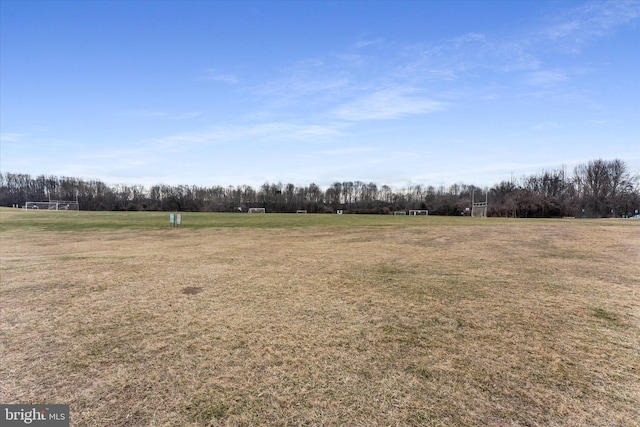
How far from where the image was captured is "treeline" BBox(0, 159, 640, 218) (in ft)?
187

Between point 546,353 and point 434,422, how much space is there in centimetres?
190

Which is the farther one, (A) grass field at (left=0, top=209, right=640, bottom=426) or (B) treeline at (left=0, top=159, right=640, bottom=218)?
(B) treeline at (left=0, top=159, right=640, bottom=218)

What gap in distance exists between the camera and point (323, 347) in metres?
3.51

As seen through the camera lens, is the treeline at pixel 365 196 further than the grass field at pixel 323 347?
Yes

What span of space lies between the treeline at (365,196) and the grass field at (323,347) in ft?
206

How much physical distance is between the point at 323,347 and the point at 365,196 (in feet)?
309

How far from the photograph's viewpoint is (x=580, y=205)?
185ft

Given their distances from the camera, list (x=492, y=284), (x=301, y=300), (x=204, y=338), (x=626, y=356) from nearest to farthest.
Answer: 1. (x=626, y=356)
2. (x=204, y=338)
3. (x=301, y=300)
4. (x=492, y=284)

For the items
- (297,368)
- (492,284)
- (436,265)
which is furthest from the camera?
(436,265)

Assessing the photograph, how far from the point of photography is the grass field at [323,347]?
8.16 feet

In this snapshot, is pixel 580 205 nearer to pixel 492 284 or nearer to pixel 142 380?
pixel 492 284

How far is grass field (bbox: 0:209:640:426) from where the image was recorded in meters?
2.49

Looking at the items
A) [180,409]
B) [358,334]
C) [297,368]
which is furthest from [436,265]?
[180,409]

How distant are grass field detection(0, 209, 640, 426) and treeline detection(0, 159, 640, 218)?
62.8 meters
